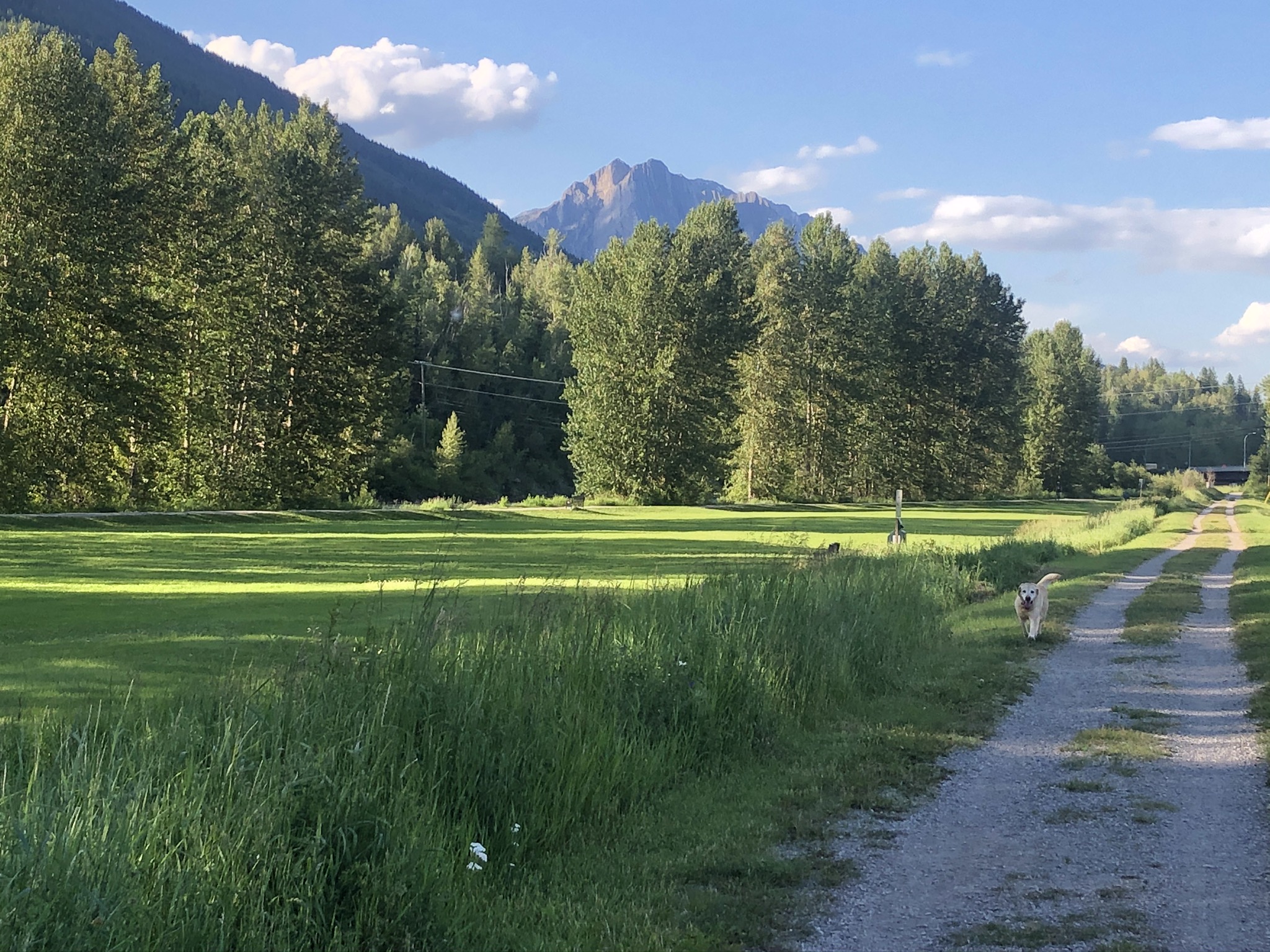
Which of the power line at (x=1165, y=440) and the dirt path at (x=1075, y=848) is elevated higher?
the power line at (x=1165, y=440)

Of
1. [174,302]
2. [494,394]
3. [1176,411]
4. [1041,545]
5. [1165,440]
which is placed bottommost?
[1041,545]

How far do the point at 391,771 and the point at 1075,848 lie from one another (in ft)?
12.6

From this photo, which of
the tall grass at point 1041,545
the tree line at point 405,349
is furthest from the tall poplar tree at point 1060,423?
the tall grass at point 1041,545

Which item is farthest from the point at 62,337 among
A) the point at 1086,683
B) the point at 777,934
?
the point at 777,934

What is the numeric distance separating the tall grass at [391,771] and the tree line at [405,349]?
1228 inches

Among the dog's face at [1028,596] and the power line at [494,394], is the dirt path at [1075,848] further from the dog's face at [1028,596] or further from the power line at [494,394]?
the power line at [494,394]

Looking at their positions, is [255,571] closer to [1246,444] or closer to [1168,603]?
[1168,603]

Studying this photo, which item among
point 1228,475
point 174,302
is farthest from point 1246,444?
point 174,302

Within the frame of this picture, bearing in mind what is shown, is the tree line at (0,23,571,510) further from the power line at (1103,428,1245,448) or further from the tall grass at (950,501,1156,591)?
the power line at (1103,428,1245,448)

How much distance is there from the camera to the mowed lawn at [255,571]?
31.1 ft

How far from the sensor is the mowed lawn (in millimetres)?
9477

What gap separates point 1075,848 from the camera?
237 inches

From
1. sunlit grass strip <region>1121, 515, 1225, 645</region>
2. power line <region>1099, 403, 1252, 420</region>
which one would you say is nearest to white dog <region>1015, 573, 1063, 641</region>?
sunlit grass strip <region>1121, 515, 1225, 645</region>

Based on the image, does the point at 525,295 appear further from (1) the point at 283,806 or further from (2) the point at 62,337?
(1) the point at 283,806
